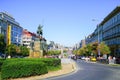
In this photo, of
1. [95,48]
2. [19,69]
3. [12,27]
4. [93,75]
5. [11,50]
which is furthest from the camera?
[12,27]

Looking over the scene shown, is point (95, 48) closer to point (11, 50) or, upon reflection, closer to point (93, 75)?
point (11, 50)

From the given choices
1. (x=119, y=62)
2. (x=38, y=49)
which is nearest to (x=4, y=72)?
(x=38, y=49)

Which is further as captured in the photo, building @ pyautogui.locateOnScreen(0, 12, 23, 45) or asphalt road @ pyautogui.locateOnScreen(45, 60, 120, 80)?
building @ pyautogui.locateOnScreen(0, 12, 23, 45)

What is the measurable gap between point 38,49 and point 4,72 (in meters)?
31.7

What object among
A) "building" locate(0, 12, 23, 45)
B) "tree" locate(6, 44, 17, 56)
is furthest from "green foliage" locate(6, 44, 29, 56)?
"building" locate(0, 12, 23, 45)

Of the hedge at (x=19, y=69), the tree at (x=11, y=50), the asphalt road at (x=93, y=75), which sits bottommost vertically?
the asphalt road at (x=93, y=75)

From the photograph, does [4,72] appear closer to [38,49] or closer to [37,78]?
[37,78]

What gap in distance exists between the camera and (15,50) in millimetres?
123750

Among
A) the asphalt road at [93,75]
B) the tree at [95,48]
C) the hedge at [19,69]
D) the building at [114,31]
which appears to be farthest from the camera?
the tree at [95,48]

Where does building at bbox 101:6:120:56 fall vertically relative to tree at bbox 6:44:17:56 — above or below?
above

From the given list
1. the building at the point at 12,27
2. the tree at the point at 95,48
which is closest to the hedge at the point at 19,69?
the tree at the point at 95,48

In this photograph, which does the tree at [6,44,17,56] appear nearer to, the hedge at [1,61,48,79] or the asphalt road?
the asphalt road

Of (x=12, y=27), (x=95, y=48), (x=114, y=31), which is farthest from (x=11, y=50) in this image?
(x=12, y=27)

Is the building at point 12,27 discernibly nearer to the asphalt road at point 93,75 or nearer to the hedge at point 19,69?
the asphalt road at point 93,75
